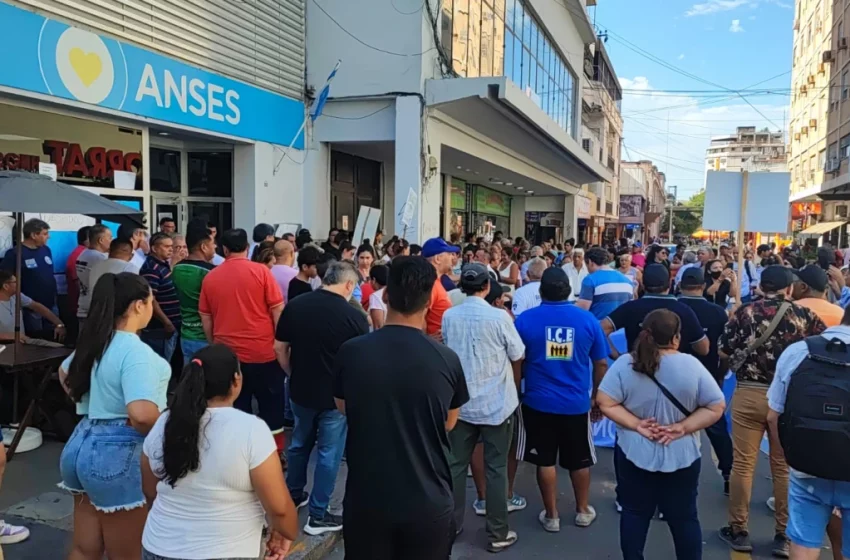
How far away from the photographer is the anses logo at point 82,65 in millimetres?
7406

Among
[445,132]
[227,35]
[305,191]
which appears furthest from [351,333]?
[445,132]

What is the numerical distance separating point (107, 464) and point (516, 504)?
3.14m

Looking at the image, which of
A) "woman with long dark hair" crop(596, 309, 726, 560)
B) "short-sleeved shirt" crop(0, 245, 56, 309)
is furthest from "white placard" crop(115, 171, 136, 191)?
"woman with long dark hair" crop(596, 309, 726, 560)

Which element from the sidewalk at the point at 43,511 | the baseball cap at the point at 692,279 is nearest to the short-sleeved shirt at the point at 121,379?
the sidewalk at the point at 43,511

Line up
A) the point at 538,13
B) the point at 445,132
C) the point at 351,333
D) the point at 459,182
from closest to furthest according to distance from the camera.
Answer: the point at 351,333
the point at 445,132
the point at 538,13
the point at 459,182

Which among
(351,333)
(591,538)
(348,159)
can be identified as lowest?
(591,538)

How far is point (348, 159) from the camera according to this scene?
15.0 metres

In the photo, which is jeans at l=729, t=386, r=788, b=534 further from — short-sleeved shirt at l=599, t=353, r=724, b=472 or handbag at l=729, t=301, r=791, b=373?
short-sleeved shirt at l=599, t=353, r=724, b=472

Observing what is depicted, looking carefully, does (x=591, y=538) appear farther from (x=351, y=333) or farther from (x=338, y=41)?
(x=338, y=41)

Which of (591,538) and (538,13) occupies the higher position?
(538,13)

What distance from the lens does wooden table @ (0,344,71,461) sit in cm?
473

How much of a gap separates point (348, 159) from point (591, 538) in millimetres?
12006

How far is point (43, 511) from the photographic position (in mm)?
4336

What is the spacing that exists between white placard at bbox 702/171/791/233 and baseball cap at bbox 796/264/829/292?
6.07ft
